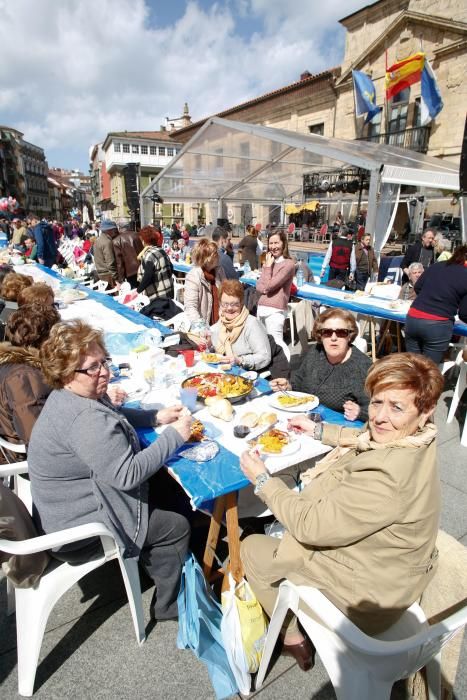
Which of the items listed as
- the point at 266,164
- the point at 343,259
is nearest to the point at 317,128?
the point at 266,164

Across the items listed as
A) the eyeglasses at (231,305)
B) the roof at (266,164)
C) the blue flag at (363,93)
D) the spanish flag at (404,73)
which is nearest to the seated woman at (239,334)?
the eyeglasses at (231,305)

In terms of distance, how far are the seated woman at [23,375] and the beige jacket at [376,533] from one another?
133cm

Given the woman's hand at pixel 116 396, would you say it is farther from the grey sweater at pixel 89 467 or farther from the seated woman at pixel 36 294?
the seated woman at pixel 36 294

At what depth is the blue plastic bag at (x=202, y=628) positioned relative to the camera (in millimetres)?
1643

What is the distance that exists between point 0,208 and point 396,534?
67.7ft

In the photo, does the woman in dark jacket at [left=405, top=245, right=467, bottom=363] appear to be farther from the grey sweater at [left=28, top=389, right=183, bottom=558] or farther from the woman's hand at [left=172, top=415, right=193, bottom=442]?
the grey sweater at [left=28, top=389, right=183, bottom=558]

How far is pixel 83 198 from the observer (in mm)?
115750

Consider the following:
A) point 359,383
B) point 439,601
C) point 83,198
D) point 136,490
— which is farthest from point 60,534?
point 83,198

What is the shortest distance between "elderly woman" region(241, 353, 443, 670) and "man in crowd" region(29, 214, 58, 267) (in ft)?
33.4

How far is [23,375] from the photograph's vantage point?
1.95 meters

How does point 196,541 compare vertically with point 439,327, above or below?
below

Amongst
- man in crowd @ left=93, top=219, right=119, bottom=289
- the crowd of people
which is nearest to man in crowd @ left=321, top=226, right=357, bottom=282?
man in crowd @ left=93, top=219, right=119, bottom=289

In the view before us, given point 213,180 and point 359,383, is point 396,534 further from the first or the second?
point 213,180

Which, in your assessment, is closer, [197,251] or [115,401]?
[115,401]
